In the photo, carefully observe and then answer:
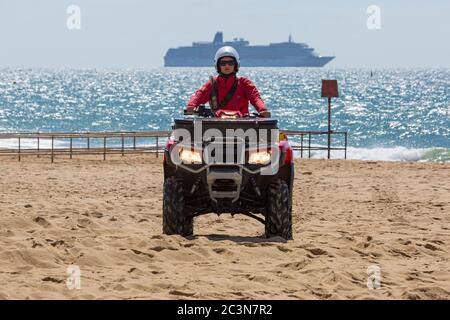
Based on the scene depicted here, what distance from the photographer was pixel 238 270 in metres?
7.70

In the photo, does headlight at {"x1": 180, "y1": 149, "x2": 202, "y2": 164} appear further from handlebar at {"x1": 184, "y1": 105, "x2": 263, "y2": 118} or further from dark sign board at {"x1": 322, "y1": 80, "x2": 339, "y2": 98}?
dark sign board at {"x1": 322, "y1": 80, "x2": 339, "y2": 98}

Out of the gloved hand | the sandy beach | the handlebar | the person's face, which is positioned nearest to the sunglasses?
the person's face

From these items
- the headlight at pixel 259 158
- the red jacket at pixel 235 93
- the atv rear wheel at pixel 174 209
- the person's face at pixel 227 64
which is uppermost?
the person's face at pixel 227 64

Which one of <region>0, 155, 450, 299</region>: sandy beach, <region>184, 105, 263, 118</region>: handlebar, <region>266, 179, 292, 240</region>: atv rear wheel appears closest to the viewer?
<region>0, 155, 450, 299</region>: sandy beach

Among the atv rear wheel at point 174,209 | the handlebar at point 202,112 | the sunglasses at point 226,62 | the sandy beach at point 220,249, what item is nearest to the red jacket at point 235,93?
the handlebar at point 202,112

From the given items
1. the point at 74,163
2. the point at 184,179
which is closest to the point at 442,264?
the point at 184,179

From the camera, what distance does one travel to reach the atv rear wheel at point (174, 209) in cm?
930

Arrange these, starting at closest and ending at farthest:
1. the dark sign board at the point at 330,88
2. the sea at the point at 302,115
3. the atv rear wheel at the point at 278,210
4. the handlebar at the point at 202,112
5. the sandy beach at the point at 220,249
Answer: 1. the sandy beach at the point at 220,249
2. the atv rear wheel at the point at 278,210
3. the handlebar at the point at 202,112
4. the dark sign board at the point at 330,88
5. the sea at the point at 302,115

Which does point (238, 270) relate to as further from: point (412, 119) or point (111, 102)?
point (111, 102)

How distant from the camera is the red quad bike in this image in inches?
356

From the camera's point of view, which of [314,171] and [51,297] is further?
[314,171]

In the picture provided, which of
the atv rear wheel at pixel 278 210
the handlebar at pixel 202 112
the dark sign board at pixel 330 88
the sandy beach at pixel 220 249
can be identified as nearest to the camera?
Answer: the sandy beach at pixel 220 249

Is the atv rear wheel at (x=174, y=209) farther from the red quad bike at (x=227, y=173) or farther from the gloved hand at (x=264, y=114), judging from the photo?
the gloved hand at (x=264, y=114)
